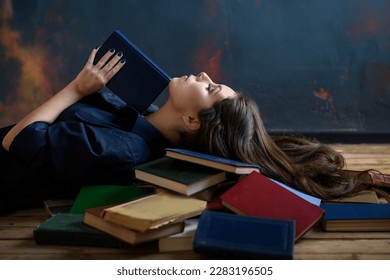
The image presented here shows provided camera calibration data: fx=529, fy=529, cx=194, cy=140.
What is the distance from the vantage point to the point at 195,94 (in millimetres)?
2121

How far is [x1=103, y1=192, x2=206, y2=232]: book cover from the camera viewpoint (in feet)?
4.92

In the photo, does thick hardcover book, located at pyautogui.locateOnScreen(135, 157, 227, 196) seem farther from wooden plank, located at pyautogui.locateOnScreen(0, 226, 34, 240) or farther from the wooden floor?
wooden plank, located at pyautogui.locateOnScreen(0, 226, 34, 240)

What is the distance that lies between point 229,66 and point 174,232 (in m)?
2.53

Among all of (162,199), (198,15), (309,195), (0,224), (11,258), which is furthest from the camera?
(198,15)

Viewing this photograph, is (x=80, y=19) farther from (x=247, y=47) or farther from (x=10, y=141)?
(x=10, y=141)

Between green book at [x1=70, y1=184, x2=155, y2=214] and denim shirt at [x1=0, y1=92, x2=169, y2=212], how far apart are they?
0.05m

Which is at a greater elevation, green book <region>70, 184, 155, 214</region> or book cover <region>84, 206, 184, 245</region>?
green book <region>70, 184, 155, 214</region>

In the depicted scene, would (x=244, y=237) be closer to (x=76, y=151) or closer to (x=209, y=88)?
(x=76, y=151)

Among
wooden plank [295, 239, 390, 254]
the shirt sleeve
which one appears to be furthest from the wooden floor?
the shirt sleeve

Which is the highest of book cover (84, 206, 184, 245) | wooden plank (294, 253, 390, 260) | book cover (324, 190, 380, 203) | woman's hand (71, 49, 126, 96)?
woman's hand (71, 49, 126, 96)

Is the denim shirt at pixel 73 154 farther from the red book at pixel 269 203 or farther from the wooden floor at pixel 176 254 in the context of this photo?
the red book at pixel 269 203

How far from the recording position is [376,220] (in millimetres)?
1757

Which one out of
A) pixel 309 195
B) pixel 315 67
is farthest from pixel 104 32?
pixel 309 195

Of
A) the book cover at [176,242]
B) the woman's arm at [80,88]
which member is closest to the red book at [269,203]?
the book cover at [176,242]
